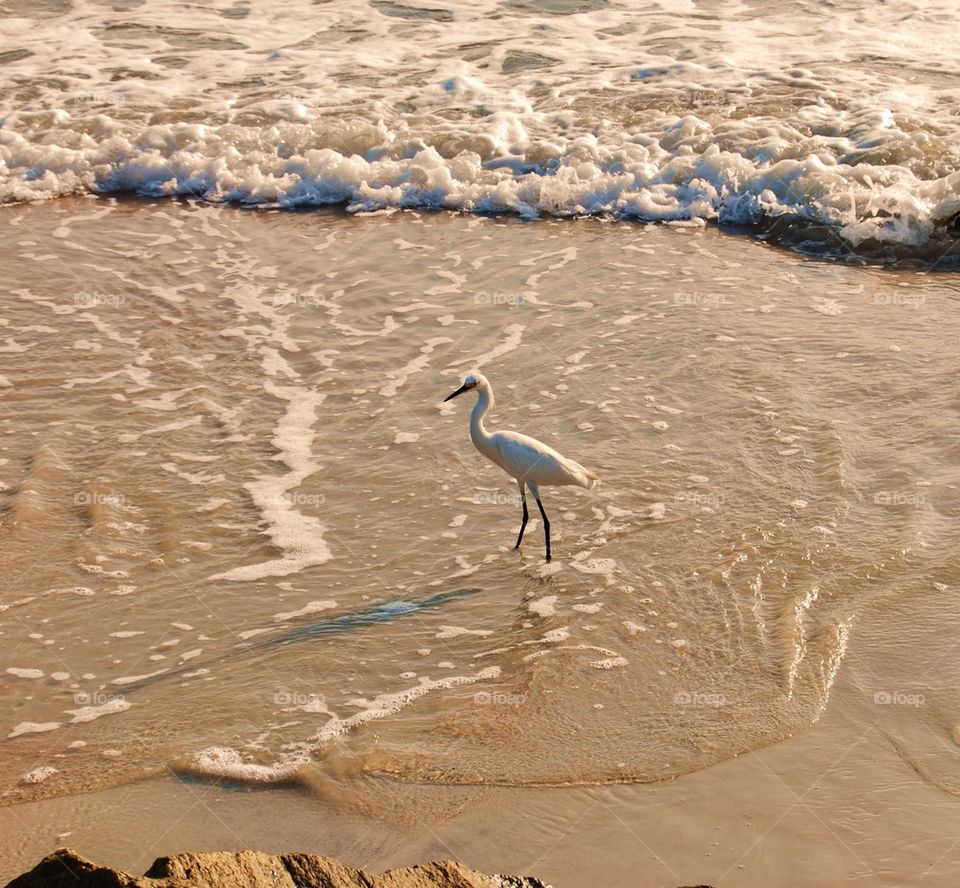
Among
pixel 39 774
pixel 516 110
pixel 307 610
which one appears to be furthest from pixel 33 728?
pixel 516 110

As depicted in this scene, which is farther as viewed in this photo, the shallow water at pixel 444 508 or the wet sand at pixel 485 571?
the shallow water at pixel 444 508

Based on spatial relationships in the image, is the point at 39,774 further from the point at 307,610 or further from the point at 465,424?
the point at 465,424

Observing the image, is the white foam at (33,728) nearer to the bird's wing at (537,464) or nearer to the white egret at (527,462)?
the white egret at (527,462)

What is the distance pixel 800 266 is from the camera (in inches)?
455

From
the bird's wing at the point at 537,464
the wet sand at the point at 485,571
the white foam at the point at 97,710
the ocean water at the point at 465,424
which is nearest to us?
the wet sand at the point at 485,571

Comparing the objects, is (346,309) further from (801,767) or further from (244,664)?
(801,767)

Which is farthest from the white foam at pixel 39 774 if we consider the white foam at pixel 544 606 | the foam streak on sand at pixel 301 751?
the white foam at pixel 544 606

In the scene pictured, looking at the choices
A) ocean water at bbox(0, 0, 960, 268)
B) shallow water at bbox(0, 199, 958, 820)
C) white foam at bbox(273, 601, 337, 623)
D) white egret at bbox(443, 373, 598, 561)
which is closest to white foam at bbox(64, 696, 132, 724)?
shallow water at bbox(0, 199, 958, 820)

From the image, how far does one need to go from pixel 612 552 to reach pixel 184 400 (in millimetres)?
3777

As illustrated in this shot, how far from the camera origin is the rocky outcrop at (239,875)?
3.03 m

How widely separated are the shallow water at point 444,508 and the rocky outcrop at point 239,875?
4.19ft

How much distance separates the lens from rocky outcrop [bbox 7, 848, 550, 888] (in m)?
3.03

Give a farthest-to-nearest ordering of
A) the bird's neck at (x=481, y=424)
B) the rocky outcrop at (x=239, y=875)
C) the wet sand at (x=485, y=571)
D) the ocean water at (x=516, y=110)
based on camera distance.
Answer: the ocean water at (x=516, y=110) → the bird's neck at (x=481, y=424) → the wet sand at (x=485, y=571) → the rocky outcrop at (x=239, y=875)

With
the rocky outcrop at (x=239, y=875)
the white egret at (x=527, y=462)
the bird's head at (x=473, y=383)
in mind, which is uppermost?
the rocky outcrop at (x=239, y=875)
